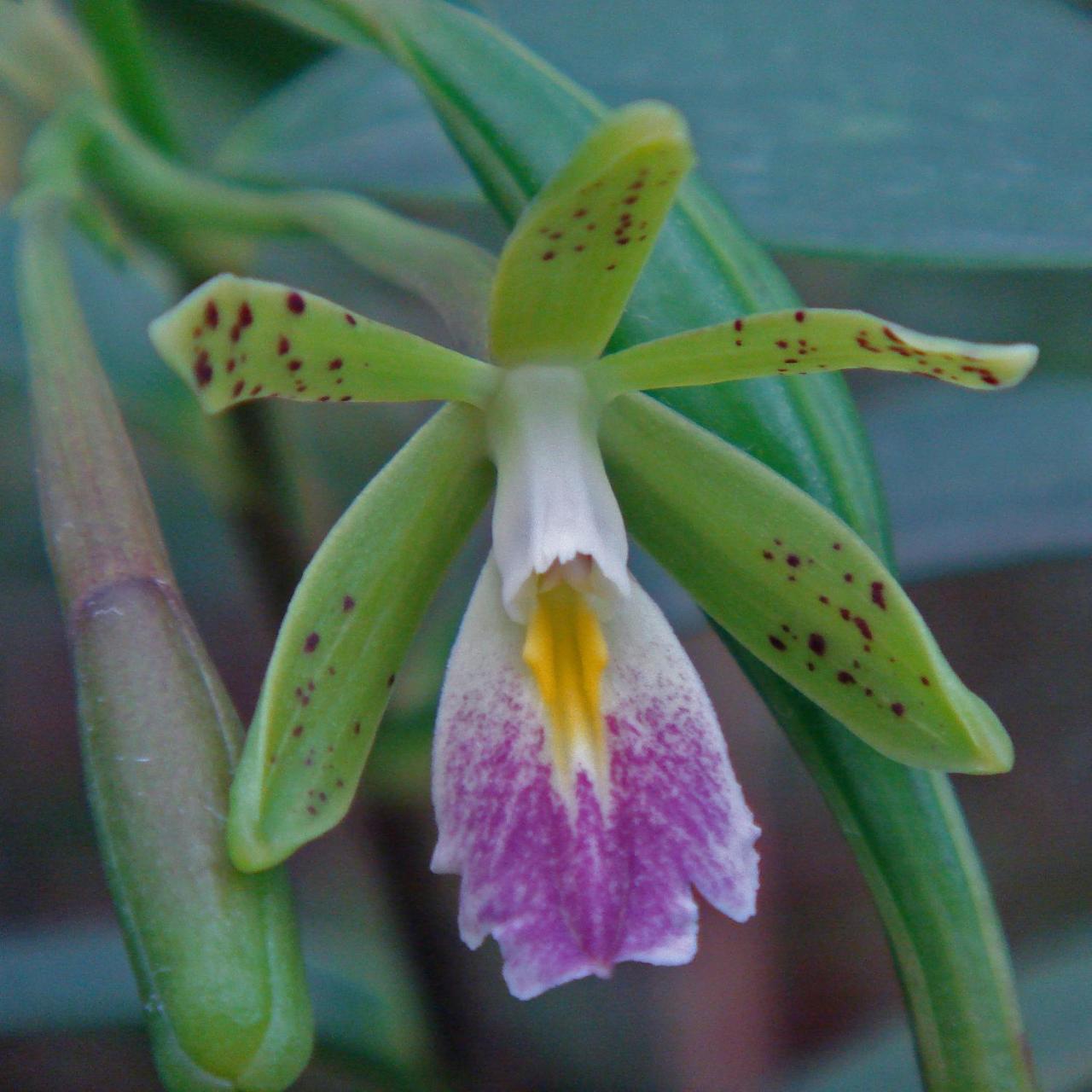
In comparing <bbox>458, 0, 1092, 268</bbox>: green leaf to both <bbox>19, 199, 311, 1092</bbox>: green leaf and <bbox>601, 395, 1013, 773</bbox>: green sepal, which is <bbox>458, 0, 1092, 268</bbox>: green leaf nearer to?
<bbox>601, 395, 1013, 773</bbox>: green sepal

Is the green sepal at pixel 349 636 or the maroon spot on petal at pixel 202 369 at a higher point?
the maroon spot on petal at pixel 202 369

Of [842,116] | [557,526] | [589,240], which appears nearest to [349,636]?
[557,526]

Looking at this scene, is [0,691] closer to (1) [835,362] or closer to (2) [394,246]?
(2) [394,246]

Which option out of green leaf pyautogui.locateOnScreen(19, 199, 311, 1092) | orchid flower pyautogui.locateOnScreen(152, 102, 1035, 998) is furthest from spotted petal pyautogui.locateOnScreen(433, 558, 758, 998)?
green leaf pyautogui.locateOnScreen(19, 199, 311, 1092)

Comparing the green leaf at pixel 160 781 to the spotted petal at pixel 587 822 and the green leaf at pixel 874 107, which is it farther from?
the green leaf at pixel 874 107

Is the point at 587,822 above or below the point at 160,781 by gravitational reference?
below

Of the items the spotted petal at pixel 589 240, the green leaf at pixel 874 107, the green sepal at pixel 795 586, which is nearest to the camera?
the spotted petal at pixel 589 240

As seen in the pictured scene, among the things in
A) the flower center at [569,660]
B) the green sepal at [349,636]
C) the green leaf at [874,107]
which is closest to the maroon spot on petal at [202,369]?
the green sepal at [349,636]

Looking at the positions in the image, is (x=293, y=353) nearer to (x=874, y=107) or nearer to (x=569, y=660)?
(x=569, y=660)
